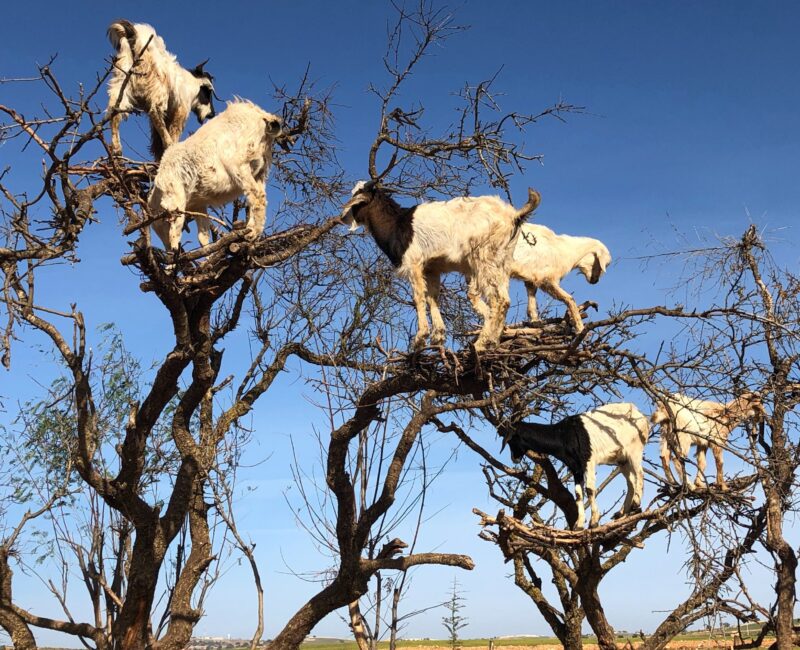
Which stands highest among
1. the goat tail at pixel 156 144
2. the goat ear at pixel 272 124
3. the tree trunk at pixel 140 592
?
the goat tail at pixel 156 144

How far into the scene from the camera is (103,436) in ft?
36.6

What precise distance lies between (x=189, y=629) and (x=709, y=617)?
17.4 feet

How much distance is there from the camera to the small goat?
8.19m

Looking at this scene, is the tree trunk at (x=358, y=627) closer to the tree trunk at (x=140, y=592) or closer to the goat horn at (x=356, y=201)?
the tree trunk at (x=140, y=592)

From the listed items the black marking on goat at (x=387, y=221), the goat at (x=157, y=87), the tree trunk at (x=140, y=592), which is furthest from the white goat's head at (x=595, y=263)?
the tree trunk at (x=140, y=592)

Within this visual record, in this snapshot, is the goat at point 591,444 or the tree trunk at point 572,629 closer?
the goat at point 591,444

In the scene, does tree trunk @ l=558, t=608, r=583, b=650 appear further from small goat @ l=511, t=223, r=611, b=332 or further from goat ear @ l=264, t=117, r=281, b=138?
goat ear @ l=264, t=117, r=281, b=138

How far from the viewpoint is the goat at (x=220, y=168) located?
7152 millimetres

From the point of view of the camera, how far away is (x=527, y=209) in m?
6.69

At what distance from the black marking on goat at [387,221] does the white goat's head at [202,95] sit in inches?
117

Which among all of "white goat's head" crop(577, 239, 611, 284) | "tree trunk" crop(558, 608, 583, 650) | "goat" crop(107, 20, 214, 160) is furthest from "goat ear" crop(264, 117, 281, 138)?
"tree trunk" crop(558, 608, 583, 650)

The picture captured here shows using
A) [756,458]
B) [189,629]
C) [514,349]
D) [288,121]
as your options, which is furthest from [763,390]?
[189,629]

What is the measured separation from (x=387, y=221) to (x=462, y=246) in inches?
29.8

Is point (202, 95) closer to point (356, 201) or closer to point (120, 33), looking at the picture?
point (120, 33)
